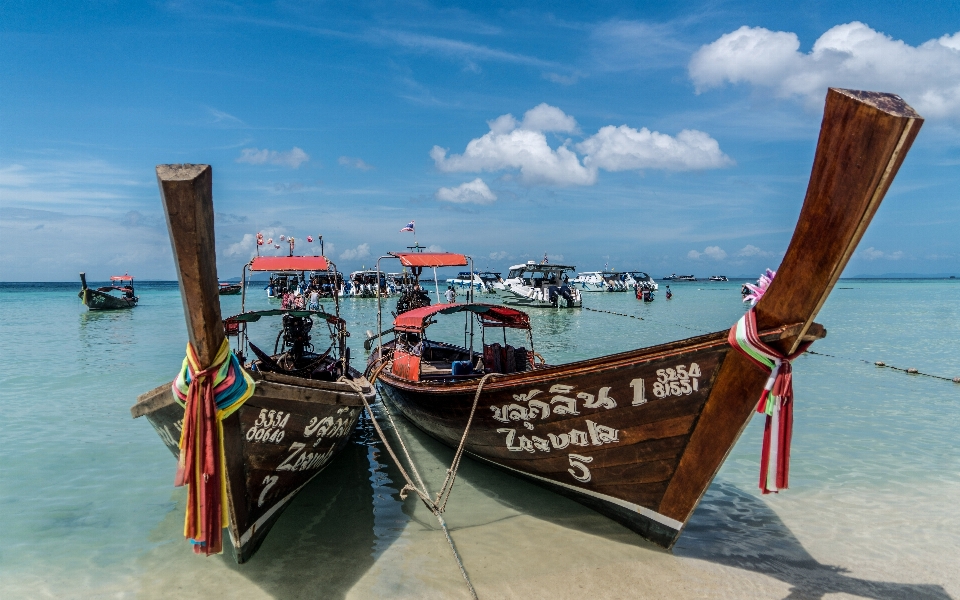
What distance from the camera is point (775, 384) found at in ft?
13.4

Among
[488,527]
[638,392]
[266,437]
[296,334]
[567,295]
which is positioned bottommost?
[488,527]

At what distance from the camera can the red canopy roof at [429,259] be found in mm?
11250

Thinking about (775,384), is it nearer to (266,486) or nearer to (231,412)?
(231,412)

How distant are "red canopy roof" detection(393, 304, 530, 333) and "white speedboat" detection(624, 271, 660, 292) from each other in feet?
163

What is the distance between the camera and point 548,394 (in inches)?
222

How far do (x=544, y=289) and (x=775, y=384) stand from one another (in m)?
39.9

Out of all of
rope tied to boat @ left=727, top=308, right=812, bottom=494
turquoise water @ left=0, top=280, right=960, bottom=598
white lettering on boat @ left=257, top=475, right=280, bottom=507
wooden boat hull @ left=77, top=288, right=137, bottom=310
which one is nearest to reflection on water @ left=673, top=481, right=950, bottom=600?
turquoise water @ left=0, top=280, right=960, bottom=598

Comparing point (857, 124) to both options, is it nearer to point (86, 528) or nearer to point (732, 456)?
point (732, 456)

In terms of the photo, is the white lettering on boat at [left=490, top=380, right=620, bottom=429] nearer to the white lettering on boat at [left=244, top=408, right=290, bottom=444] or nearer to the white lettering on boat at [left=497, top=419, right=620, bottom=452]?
the white lettering on boat at [left=497, top=419, right=620, bottom=452]

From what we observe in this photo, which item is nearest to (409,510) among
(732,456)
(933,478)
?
(732,456)

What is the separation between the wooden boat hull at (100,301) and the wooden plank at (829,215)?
4385 centimetres

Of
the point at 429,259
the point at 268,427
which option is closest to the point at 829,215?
the point at 268,427

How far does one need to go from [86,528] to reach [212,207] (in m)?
5.12

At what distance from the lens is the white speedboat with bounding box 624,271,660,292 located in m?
60.0
